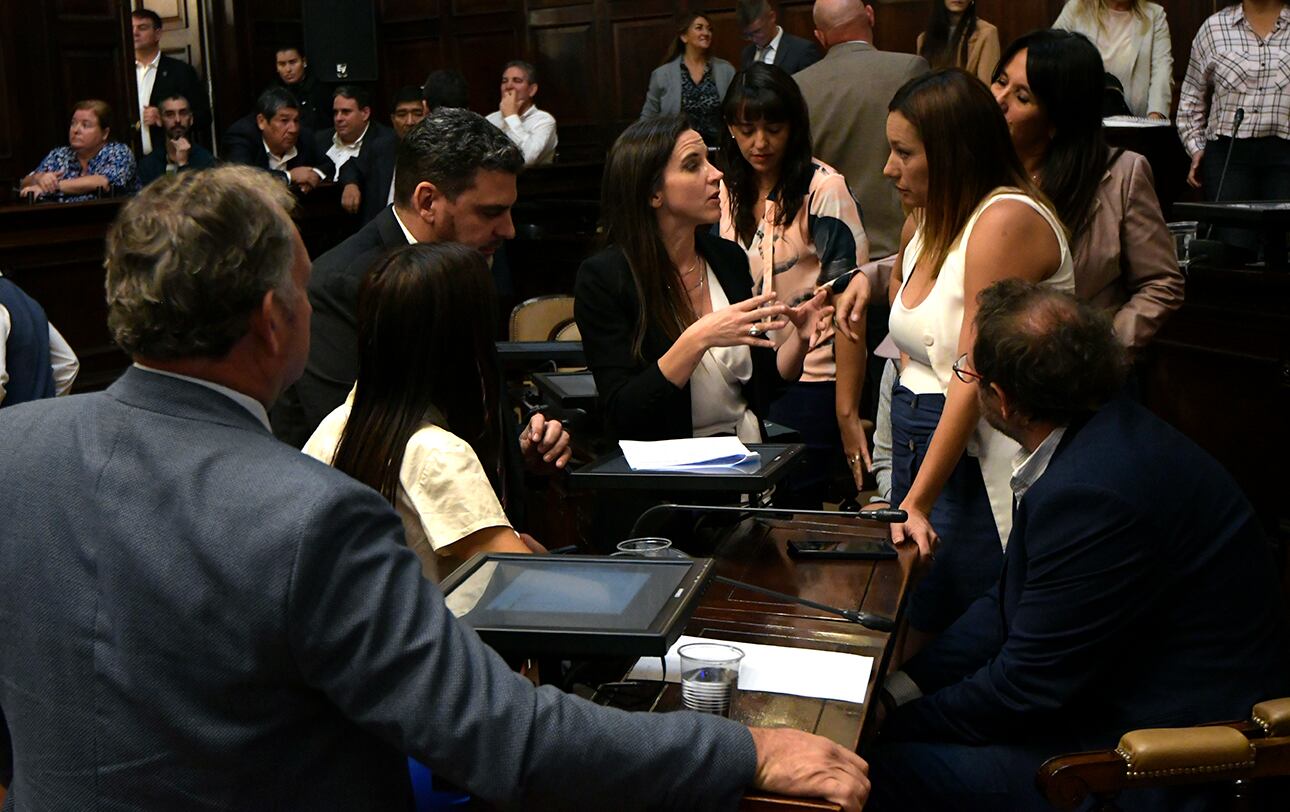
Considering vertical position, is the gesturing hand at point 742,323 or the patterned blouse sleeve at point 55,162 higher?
the gesturing hand at point 742,323

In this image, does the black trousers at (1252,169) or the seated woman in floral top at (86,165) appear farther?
the seated woman in floral top at (86,165)

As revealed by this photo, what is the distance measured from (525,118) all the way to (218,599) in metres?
7.98

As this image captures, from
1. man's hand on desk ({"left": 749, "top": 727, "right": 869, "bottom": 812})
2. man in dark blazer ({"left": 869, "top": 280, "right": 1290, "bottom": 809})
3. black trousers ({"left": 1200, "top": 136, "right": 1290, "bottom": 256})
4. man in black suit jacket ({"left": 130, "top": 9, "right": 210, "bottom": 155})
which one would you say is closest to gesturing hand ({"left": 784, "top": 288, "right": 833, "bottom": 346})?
man in dark blazer ({"left": 869, "top": 280, "right": 1290, "bottom": 809})

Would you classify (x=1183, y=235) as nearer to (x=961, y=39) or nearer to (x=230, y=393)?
(x=961, y=39)

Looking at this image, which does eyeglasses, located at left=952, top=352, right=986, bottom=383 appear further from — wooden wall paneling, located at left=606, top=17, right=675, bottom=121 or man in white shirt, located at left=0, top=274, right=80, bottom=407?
wooden wall paneling, located at left=606, top=17, right=675, bottom=121

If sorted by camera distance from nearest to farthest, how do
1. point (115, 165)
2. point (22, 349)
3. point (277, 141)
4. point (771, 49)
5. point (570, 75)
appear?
point (22, 349), point (771, 49), point (115, 165), point (277, 141), point (570, 75)

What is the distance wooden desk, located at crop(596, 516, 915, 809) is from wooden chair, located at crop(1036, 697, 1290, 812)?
11.2 inches

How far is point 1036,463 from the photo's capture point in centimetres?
223

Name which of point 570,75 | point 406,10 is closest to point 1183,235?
point 570,75

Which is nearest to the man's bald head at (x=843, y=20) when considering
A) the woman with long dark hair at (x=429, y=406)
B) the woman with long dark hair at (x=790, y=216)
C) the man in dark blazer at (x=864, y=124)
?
the man in dark blazer at (x=864, y=124)

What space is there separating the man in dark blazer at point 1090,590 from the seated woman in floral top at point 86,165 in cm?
602

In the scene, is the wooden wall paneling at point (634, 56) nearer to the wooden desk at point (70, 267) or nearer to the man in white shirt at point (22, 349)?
the wooden desk at point (70, 267)

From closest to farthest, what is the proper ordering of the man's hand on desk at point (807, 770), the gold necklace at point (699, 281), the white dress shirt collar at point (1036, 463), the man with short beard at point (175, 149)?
the man's hand on desk at point (807, 770)
the white dress shirt collar at point (1036, 463)
the gold necklace at point (699, 281)
the man with short beard at point (175, 149)

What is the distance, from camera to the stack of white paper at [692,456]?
2432 mm
